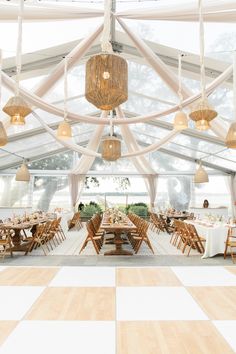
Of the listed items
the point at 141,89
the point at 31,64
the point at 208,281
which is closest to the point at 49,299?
the point at 208,281

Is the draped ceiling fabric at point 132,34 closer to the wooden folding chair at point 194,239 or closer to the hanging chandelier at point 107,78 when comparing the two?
the wooden folding chair at point 194,239

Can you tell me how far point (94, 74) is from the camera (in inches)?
110

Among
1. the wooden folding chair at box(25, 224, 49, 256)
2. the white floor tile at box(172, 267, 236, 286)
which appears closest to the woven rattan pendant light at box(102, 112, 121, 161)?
the wooden folding chair at box(25, 224, 49, 256)

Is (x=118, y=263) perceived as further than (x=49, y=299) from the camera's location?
Yes

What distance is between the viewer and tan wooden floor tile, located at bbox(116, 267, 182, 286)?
4.27 meters

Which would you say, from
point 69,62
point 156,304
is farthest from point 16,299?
point 69,62

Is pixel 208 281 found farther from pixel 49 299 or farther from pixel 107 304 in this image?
pixel 49 299

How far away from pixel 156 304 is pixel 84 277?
1.51m

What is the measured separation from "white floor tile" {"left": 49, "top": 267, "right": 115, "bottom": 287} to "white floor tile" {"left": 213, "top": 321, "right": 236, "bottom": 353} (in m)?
1.64

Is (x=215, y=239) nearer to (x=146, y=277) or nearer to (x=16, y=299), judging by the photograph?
(x=146, y=277)

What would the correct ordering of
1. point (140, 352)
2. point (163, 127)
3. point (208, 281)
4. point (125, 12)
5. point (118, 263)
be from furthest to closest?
1. point (163, 127)
2. point (118, 263)
3. point (125, 12)
4. point (208, 281)
5. point (140, 352)

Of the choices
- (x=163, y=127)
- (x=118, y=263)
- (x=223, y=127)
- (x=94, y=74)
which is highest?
(x=163, y=127)

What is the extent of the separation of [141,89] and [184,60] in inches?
100

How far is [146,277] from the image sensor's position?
4.58 m
